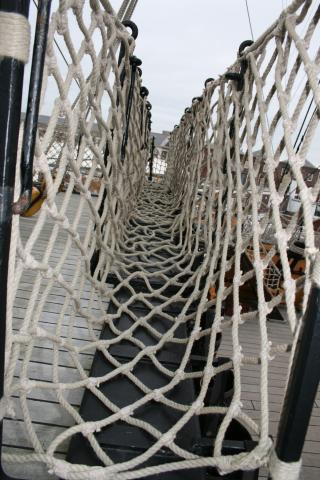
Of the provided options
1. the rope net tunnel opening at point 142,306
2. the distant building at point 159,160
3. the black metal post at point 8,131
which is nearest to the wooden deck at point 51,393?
the rope net tunnel opening at point 142,306

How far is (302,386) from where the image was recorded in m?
0.43

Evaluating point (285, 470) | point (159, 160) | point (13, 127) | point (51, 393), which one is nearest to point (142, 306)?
point (51, 393)

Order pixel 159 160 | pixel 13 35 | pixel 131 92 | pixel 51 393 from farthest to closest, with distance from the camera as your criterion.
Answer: pixel 159 160 → pixel 131 92 → pixel 51 393 → pixel 13 35

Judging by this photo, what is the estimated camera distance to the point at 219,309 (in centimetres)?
81

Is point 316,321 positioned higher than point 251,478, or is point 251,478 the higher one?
point 316,321

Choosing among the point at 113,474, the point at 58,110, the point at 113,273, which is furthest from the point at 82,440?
the point at 113,273

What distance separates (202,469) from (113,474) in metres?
0.18

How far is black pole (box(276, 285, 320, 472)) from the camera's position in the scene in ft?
1.40

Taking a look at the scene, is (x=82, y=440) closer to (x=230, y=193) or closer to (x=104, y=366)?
(x=104, y=366)

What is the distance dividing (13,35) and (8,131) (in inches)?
3.6

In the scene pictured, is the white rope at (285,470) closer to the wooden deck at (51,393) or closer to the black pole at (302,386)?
the black pole at (302,386)

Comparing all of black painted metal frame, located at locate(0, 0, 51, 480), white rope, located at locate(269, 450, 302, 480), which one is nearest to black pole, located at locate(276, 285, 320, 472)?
white rope, located at locate(269, 450, 302, 480)

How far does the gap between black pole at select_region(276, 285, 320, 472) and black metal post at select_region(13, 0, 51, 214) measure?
0.36 metres

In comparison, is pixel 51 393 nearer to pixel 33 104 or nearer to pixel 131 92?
pixel 33 104
